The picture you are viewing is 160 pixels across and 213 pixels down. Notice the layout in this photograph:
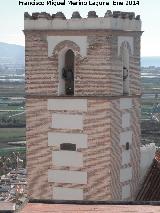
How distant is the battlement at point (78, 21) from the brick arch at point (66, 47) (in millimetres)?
501

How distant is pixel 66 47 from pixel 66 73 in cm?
94

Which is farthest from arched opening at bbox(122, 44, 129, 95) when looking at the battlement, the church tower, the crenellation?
the crenellation

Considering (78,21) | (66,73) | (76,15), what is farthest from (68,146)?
(76,15)

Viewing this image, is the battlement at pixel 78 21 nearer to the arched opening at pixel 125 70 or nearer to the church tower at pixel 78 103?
the church tower at pixel 78 103

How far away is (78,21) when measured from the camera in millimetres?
20281

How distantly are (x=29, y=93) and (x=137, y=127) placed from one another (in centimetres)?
429

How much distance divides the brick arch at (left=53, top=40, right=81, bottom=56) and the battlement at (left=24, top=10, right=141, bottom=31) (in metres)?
0.50

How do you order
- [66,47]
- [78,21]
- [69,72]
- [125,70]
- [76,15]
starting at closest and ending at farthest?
1. [78,21]
2. [76,15]
3. [66,47]
4. [69,72]
5. [125,70]

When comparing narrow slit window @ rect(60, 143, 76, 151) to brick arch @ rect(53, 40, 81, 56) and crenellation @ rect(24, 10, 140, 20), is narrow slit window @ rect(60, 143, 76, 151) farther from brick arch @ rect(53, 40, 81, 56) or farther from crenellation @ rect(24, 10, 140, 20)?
crenellation @ rect(24, 10, 140, 20)

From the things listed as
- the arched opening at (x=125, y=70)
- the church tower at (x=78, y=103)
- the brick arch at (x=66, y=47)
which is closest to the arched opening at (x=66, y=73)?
the church tower at (x=78, y=103)

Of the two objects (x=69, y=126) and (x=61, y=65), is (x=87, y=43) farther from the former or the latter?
(x=69, y=126)

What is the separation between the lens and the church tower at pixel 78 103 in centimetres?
2028

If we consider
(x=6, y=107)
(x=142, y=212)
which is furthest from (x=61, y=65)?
(x=6, y=107)

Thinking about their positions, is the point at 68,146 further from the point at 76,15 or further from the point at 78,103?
the point at 76,15
